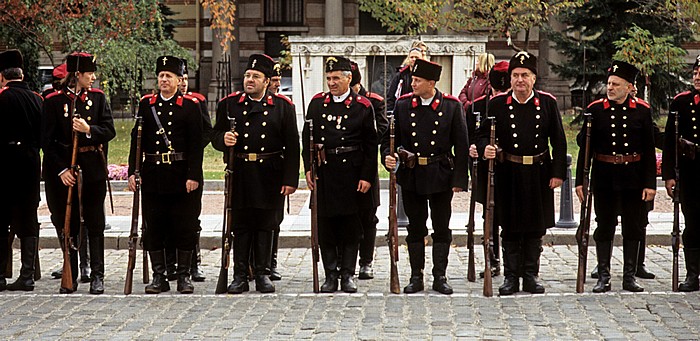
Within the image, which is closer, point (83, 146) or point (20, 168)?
point (83, 146)

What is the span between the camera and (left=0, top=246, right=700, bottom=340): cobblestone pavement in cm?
890

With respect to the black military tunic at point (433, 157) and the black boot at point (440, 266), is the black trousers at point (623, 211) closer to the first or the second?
the black military tunic at point (433, 157)

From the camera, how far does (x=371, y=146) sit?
1084cm

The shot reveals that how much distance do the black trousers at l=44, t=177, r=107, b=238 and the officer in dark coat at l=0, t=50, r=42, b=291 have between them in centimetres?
24

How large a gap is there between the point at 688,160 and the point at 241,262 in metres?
4.00

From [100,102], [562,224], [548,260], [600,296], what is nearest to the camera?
[600,296]

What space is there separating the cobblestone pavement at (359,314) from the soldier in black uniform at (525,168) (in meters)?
0.36

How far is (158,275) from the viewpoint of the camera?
1078 centimetres

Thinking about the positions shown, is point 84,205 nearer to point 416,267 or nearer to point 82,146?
point 82,146

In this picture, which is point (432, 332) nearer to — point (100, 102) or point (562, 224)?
point (100, 102)

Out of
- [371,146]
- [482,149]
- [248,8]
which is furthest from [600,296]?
[248,8]

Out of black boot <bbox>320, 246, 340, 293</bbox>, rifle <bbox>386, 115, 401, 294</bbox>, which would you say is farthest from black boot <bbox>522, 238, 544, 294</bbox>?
black boot <bbox>320, 246, 340, 293</bbox>

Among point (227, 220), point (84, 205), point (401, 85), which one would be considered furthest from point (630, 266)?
point (84, 205)

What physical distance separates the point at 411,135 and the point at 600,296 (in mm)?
2090
